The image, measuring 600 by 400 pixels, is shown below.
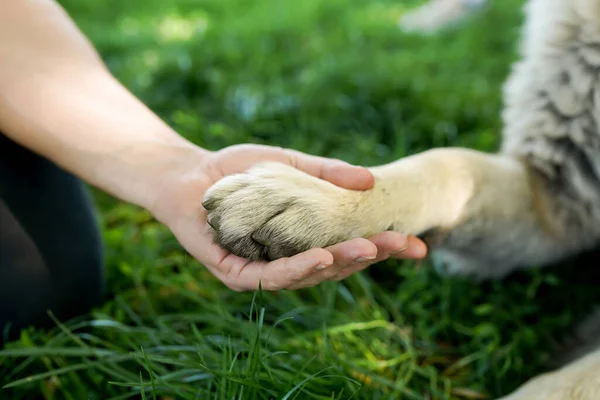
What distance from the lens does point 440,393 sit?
1.64 m

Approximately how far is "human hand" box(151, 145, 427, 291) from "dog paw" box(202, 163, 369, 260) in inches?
1.8

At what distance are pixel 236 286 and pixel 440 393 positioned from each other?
67cm

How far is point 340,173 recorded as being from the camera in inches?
58.5

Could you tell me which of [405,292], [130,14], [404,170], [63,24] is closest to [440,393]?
[405,292]

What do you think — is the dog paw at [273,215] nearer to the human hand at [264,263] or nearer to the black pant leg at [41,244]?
the human hand at [264,263]

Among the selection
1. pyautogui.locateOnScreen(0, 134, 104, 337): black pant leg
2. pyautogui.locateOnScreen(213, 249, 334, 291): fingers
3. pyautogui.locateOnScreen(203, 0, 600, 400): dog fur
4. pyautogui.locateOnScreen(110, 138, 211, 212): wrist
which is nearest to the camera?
pyautogui.locateOnScreen(213, 249, 334, 291): fingers

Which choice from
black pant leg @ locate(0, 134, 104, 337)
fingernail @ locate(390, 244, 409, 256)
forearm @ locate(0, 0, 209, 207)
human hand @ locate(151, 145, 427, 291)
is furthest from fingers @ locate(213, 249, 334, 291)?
black pant leg @ locate(0, 134, 104, 337)

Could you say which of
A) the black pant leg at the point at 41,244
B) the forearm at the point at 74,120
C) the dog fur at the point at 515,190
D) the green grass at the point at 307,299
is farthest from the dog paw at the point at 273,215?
the black pant leg at the point at 41,244

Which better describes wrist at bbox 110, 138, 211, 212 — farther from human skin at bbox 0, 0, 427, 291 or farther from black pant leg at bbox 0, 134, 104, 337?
black pant leg at bbox 0, 134, 104, 337

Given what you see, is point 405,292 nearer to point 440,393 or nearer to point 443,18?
point 440,393

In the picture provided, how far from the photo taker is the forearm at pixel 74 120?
1.62 metres

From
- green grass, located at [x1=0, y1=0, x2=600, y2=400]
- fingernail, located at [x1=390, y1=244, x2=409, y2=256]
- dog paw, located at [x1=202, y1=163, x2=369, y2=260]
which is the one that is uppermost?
dog paw, located at [x1=202, y1=163, x2=369, y2=260]

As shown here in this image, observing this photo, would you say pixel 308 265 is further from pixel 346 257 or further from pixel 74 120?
pixel 74 120

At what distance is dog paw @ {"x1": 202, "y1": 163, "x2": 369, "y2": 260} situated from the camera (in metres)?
1.32
